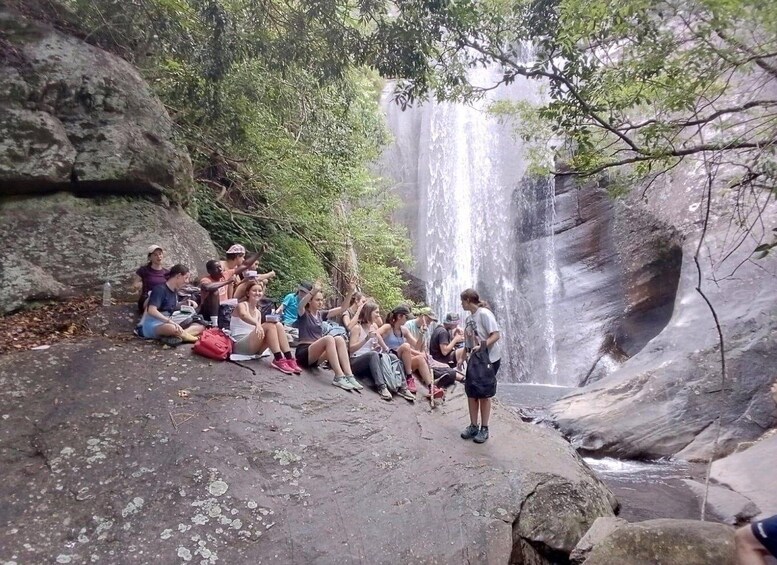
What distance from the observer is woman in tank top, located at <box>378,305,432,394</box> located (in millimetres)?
6566

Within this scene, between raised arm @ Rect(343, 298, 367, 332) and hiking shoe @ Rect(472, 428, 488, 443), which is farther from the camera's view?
raised arm @ Rect(343, 298, 367, 332)

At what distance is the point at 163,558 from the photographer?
129 inches

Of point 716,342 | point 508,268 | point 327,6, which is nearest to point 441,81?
point 327,6

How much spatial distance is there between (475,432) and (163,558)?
3.15 m

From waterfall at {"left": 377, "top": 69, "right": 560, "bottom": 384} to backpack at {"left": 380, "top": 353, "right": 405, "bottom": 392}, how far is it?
11996 millimetres

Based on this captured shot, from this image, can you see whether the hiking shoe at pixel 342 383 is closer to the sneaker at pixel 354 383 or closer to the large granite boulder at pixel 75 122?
the sneaker at pixel 354 383

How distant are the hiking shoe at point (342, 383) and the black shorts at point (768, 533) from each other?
3.77 m

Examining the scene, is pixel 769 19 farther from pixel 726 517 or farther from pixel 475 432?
pixel 726 517

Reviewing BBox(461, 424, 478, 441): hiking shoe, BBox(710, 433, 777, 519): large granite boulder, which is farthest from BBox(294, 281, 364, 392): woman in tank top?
BBox(710, 433, 777, 519): large granite boulder

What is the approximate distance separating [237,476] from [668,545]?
2812 millimetres

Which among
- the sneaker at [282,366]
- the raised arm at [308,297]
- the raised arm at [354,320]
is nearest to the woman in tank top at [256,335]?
the sneaker at [282,366]

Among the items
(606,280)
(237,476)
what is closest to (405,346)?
(237,476)

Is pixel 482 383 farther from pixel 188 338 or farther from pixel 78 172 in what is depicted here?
pixel 78 172

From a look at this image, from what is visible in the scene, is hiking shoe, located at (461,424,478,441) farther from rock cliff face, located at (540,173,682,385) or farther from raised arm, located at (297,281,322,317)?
rock cliff face, located at (540,173,682,385)
